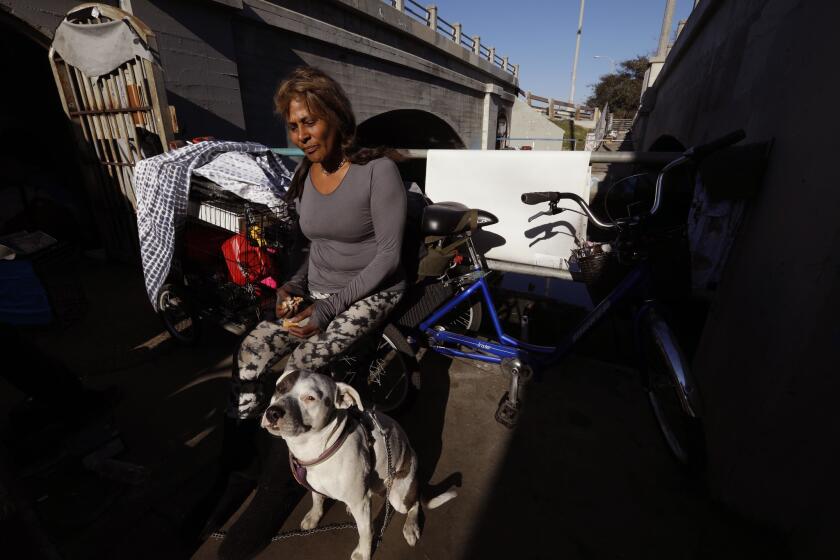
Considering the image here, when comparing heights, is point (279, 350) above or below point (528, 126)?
below

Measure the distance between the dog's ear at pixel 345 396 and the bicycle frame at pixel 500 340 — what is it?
1.43 metres

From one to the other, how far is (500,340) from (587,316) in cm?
68

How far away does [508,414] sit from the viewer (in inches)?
108

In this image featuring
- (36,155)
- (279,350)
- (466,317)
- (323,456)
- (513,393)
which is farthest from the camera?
(36,155)

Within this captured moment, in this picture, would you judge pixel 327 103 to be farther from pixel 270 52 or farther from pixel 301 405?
pixel 270 52

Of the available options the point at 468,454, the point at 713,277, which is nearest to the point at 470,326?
the point at 468,454

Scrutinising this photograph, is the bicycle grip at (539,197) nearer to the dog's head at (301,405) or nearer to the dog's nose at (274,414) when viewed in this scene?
the dog's head at (301,405)

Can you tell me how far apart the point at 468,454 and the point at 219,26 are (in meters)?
7.36

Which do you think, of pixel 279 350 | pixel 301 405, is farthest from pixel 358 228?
pixel 301 405

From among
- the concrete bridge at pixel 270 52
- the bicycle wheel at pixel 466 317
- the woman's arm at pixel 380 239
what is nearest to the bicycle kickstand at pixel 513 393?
the bicycle wheel at pixel 466 317

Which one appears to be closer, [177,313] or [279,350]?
[279,350]

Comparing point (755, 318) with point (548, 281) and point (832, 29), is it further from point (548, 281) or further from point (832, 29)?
point (548, 281)

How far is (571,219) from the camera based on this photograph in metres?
3.68

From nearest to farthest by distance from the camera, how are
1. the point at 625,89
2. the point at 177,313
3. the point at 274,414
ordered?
the point at 274,414 → the point at 177,313 → the point at 625,89
